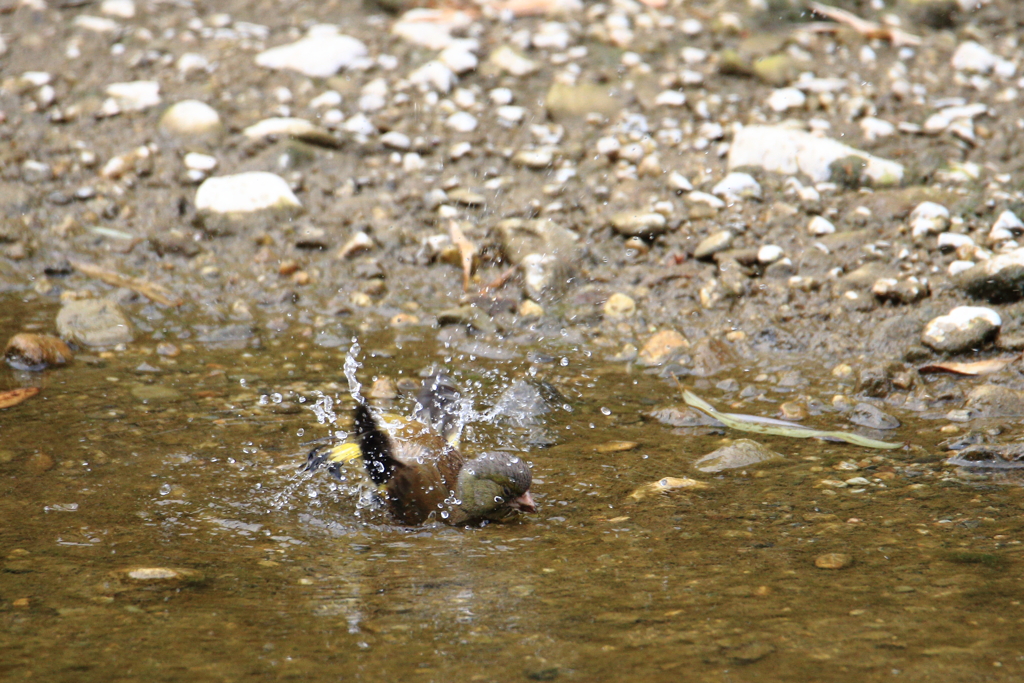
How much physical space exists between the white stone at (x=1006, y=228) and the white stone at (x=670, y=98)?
178 centimetres

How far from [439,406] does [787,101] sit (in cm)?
296

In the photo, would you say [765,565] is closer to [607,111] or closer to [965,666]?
[965,666]

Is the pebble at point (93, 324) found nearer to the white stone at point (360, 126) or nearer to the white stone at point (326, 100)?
the white stone at point (360, 126)

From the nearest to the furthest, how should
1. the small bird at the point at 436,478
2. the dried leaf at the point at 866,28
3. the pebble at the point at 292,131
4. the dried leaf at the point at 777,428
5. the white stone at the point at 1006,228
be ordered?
the small bird at the point at 436,478 < the dried leaf at the point at 777,428 < the white stone at the point at 1006,228 < the pebble at the point at 292,131 < the dried leaf at the point at 866,28

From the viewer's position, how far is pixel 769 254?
402 cm

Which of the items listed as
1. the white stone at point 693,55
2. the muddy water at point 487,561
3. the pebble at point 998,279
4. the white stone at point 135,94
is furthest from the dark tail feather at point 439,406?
the white stone at point 693,55

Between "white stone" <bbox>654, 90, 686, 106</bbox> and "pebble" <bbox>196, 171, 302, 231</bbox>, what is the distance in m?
2.07

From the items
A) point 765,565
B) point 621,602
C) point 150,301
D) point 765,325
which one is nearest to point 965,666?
point 765,565

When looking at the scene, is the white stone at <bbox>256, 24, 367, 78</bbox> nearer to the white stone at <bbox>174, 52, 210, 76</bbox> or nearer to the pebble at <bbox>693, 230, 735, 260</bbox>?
the white stone at <bbox>174, 52, 210, 76</bbox>

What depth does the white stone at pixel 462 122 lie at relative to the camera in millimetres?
4973

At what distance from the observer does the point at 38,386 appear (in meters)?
3.18

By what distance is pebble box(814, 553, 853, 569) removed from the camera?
2048 millimetres

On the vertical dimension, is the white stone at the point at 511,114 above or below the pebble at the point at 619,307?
above

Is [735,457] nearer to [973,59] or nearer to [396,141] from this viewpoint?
[396,141]
